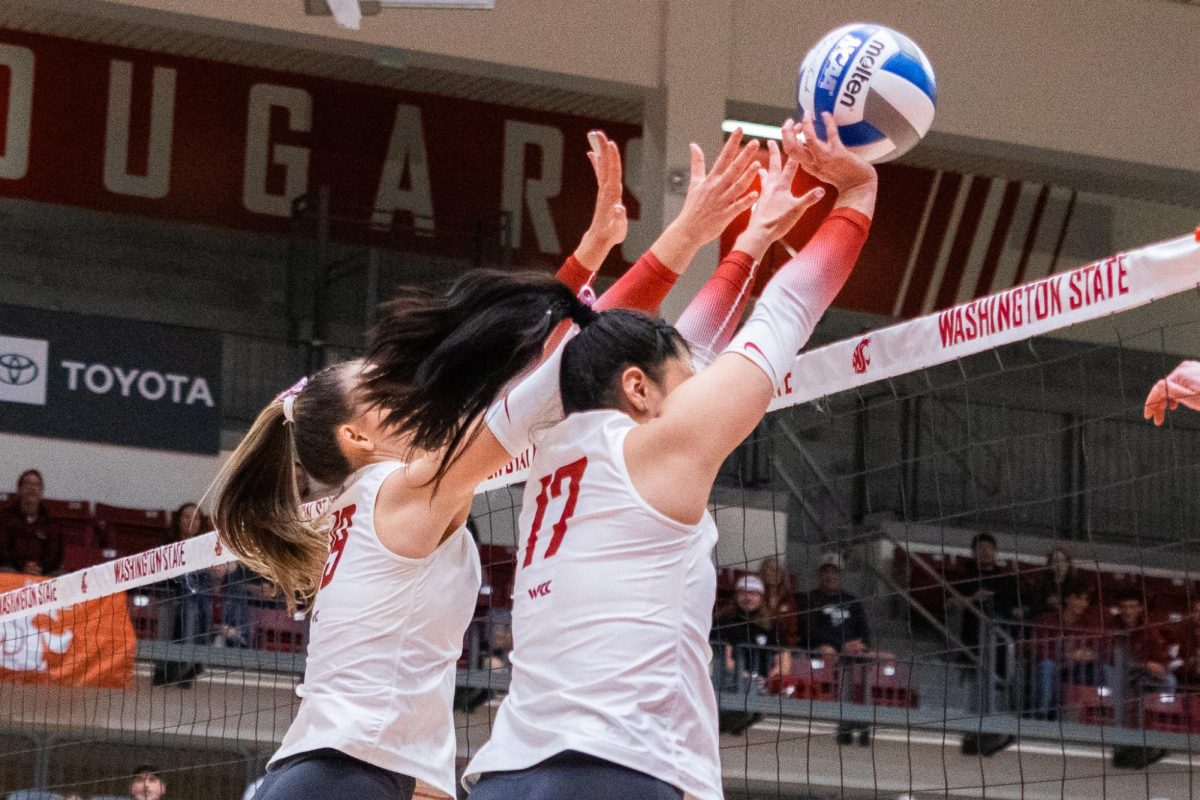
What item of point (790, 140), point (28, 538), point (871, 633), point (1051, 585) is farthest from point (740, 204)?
point (1051, 585)

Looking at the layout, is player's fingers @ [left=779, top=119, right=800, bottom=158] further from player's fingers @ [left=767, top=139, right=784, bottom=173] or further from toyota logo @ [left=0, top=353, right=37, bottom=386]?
toyota logo @ [left=0, top=353, right=37, bottom=386]

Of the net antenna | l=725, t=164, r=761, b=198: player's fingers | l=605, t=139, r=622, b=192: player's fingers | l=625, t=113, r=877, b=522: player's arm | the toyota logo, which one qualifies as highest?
the net antenna

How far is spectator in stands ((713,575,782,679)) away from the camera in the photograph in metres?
10.8

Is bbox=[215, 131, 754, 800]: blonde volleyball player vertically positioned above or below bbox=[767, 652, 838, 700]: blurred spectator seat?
above

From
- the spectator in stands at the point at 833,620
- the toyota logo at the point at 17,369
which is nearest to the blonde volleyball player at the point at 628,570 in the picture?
the spectator in stands at the point at 833,620

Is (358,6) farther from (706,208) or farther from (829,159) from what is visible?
(829,159)

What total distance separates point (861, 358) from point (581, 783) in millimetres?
1851

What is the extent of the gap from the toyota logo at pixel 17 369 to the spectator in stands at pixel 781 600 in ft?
17.6

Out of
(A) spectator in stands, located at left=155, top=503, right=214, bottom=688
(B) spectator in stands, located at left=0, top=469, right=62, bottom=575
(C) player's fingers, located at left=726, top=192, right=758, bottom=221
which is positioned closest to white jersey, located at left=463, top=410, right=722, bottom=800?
(C) player's fingers, located at left=726, top=192, right=758, bottom=221

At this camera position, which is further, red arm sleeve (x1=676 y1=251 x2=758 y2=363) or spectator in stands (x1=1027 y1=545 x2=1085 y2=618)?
spectator in stands (x1=1027 y1=545 x2=1085 y2=618)

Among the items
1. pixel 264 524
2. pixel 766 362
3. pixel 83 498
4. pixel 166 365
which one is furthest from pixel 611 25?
pixel 766 362

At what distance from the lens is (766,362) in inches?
86.6

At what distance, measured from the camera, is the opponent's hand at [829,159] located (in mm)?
2494

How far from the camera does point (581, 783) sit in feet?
6.83
